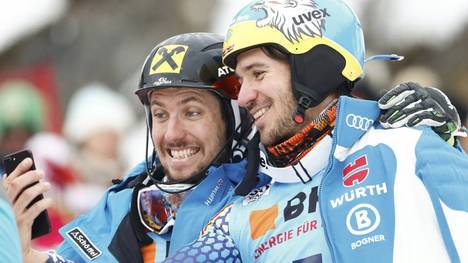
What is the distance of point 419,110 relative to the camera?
6.35 metres

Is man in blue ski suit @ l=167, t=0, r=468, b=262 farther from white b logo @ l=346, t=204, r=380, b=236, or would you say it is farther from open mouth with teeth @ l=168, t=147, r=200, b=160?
open mouth with teeth @ l=168, t=147, r=200, b=160

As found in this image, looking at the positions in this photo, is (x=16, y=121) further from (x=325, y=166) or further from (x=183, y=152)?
(x=325, y=166)

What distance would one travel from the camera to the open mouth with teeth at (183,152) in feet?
24.7

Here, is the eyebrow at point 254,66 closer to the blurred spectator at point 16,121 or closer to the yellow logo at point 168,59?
the yellow logo at point 168,59

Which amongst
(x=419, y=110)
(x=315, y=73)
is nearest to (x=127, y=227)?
(x=315, y=73)

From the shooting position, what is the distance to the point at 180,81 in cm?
749

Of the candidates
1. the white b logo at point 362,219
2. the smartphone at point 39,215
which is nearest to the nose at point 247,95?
the white b logo at point 362,219

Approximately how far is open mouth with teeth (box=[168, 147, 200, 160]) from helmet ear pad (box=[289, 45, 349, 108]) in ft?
3.44

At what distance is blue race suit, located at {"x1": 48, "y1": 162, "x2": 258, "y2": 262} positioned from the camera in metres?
7.31

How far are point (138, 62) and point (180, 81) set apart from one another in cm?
1221

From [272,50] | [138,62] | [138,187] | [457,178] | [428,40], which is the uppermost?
[272,50]

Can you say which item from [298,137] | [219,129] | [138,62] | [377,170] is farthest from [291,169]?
[138,62]

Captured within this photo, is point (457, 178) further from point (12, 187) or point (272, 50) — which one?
point (12, 187)

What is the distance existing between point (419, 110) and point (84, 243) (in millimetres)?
2305
